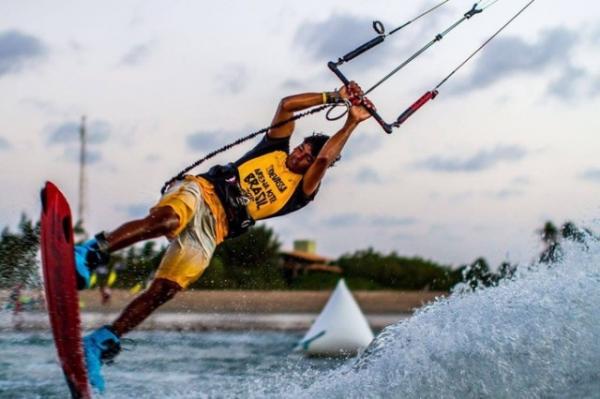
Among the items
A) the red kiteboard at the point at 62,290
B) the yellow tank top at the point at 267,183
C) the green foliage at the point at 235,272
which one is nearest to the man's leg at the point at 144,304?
the red kiteboard at the point at 62,290

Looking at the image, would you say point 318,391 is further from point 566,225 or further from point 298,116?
point 566,225

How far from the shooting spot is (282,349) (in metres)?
18.1

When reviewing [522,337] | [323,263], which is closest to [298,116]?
[522,337]

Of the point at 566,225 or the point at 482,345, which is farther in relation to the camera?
the point at 566,225

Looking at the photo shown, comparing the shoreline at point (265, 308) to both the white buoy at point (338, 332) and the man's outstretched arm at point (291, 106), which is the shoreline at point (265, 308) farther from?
the man's outstretched arm at point (291, 106)

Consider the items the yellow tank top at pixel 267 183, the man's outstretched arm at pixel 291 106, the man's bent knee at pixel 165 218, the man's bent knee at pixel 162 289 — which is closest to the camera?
the man's bent knee at pixel 165 218

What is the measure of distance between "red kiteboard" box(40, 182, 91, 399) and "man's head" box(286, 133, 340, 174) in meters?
1.53

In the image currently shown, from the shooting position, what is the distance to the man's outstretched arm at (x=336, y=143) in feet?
21.4

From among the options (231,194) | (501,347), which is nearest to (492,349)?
(501,347)

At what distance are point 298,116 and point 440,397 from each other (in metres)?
1.93

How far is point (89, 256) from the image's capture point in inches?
240

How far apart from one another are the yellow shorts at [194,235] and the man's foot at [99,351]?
0.51 m

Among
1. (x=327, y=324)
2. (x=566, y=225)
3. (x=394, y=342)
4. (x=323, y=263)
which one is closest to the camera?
(x=394, y=342)

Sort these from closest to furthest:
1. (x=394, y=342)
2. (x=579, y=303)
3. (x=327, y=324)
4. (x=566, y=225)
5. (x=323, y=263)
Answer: (x=579, y=303)
(x=394, y=342)
(x=566, y=225)
(x=327, y=324)
(x=323, y=263)
